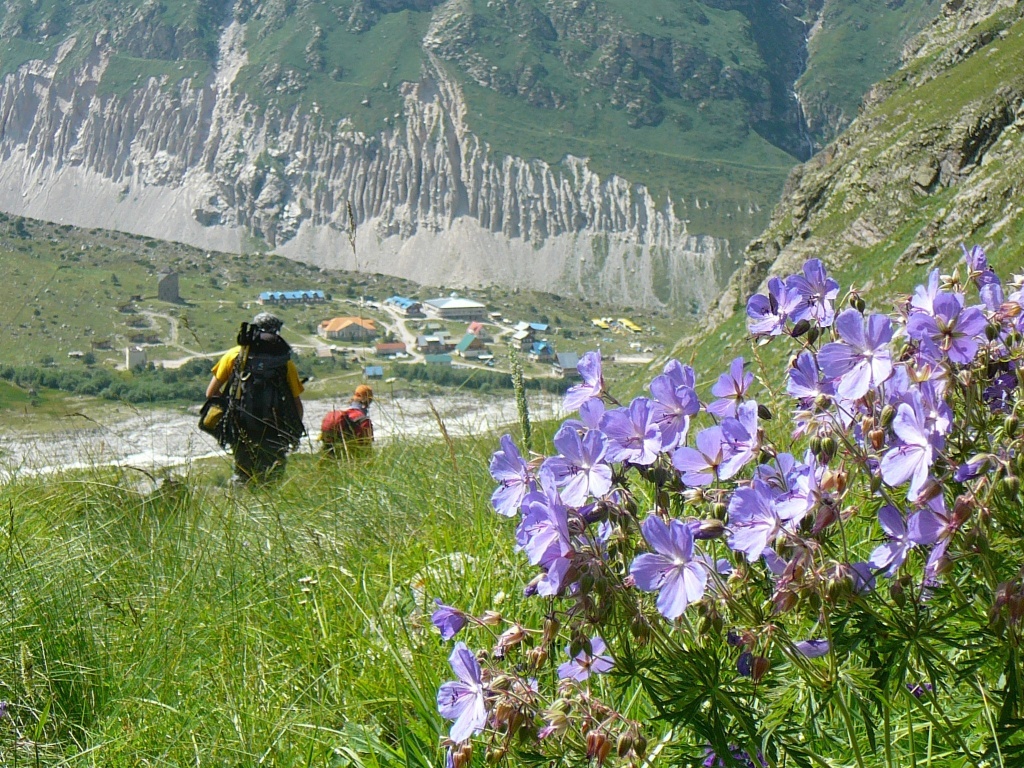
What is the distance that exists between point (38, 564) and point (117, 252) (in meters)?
169

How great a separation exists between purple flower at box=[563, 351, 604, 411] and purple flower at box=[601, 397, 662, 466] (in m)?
0.26

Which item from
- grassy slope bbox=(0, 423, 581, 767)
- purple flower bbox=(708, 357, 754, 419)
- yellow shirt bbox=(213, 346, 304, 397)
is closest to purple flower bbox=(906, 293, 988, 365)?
purple flower bbox=(708, 357, 754, 419)

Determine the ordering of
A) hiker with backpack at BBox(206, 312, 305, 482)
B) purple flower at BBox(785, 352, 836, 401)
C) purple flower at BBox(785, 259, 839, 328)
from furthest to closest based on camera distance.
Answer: hiker with backpack at BBox(206, 312, 305, 482) < purple flower at BBox(785, 259, 839, 328) < purple flower at BBox(785, 352, 836, 401)

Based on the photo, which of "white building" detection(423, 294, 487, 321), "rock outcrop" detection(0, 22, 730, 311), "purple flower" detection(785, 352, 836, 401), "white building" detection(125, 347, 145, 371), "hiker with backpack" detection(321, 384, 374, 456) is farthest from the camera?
"rock outcrop" detection(0, 22, 730, 311)

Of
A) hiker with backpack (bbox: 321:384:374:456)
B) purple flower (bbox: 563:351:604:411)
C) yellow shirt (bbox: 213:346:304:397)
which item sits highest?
purple flower (bbox: 563:351:604:411)

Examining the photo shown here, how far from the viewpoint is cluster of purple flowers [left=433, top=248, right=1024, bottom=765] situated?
4.86ft

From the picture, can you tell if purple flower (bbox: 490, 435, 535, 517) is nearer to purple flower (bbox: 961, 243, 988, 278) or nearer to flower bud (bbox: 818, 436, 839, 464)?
flower bud (bbox: 818, 436, 839, 464)

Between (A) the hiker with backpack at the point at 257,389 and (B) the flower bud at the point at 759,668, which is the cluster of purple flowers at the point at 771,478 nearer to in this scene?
(B) the flower bud at the point at 759,668

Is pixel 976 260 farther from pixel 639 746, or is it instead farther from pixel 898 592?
pixel 639 746

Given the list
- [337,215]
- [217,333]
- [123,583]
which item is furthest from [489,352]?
[123,583]

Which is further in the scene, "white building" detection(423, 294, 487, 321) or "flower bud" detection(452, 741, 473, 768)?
"white building" detection(423, 294, 487, 321)

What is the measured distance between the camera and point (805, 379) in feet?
5.80

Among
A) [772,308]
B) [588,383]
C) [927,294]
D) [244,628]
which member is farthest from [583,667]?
[244,628]

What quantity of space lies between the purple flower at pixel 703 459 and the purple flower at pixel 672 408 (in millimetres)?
34
